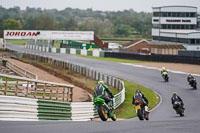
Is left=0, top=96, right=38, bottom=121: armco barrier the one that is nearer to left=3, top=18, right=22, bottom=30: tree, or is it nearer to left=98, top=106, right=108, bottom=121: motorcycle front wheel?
left=98, top=106, right=108, bottom=121: motorcycle front wheel

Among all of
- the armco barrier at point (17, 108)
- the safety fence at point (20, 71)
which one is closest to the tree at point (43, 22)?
the safety fence at point (20, 71)

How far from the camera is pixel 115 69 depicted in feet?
170

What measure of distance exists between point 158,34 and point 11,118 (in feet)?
272

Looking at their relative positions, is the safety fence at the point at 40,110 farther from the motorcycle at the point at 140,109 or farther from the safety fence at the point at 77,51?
the safety fence at the point at 77,51

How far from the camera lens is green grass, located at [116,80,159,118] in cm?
2373

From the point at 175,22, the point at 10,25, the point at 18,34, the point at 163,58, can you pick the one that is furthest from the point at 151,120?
the point at 10,25

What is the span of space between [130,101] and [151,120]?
38.3 ft

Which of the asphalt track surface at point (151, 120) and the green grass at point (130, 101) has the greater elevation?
the asphalt track surface at point (151, 120)

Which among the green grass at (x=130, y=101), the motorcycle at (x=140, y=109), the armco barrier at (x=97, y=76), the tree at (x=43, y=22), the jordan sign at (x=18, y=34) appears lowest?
the green grass at (x=130, y=101)

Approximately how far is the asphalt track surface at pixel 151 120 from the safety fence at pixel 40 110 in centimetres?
225

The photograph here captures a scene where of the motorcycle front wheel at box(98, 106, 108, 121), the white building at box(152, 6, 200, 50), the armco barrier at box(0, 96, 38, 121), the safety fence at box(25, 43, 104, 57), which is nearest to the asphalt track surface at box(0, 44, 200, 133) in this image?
the motorcycle front wheel at box(98, 106, 108, 121)

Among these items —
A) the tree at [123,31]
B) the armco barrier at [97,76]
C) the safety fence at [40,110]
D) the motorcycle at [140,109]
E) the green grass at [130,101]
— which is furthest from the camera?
the tree at [123,31]

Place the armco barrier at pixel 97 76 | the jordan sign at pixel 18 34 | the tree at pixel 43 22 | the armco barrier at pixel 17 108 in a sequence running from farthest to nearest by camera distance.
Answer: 1. the tree at pixel 43 22
2. the jordan sign at pixel 18 34
3. the armco barrier at pixel 97 76
4. the armco barrier at pixel 17 108

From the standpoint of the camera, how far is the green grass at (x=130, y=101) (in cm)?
2373
